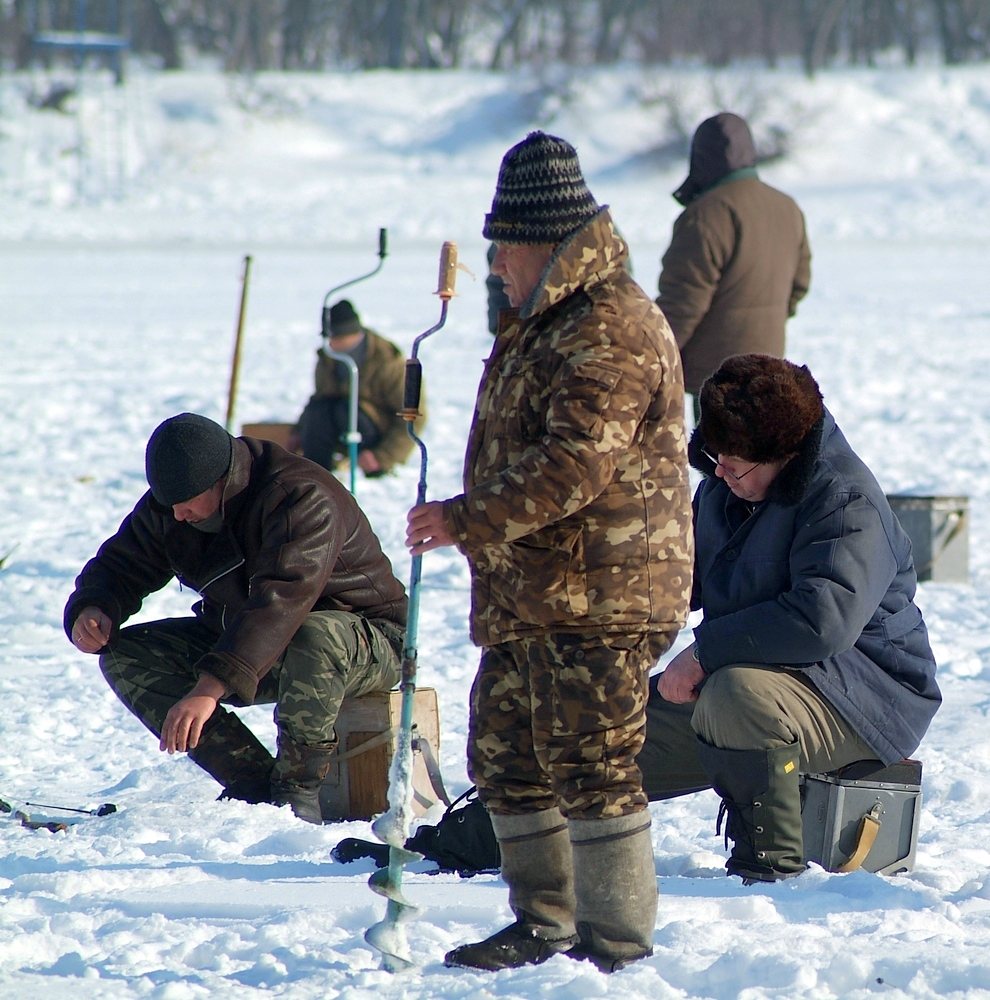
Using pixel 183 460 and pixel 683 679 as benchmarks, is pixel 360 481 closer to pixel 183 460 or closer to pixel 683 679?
pixel 183 460

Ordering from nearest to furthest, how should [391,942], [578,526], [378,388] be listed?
[578,526], [391,942], [378,388]

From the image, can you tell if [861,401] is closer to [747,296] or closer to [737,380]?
[747,296]

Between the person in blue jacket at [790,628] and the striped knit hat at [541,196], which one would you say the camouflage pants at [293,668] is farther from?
the striped knit hat at [541,196]

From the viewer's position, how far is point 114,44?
125 ft

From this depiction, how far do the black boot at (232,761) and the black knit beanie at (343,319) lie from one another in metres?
4.03

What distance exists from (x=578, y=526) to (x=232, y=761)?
1.70m

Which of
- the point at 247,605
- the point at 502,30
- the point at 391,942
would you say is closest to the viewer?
the point at 391,942

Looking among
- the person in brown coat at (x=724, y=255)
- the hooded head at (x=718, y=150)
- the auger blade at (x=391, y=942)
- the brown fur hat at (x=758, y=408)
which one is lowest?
the auger blade at (x=391, y=942)

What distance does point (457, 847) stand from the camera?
11.6 ft

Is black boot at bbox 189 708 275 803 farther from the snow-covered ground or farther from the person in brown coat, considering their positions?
the person in brown coat

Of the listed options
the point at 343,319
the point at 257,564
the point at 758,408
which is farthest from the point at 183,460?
the point at 343,319

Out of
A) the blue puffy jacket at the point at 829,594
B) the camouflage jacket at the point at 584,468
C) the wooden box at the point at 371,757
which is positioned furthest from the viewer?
the wooden box at the point at 371,757

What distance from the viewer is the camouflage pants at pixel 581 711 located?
105 inches

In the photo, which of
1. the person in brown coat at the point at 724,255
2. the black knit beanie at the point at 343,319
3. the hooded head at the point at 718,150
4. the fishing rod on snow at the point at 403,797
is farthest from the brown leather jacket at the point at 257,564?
the black knit beanie at the point at 343,319
